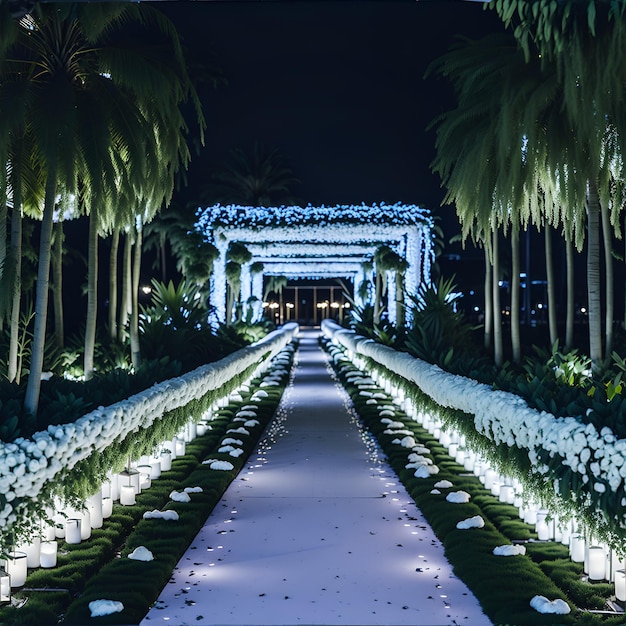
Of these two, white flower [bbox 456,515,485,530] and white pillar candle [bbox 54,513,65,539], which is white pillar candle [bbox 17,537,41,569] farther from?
white flower [bbox 456,515,485,530]

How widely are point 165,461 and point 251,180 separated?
111ft

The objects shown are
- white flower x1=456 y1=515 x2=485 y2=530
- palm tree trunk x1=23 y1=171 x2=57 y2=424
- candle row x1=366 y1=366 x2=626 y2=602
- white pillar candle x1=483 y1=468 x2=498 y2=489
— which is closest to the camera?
candle row x1=366 y1=366 x2=626 y2=602

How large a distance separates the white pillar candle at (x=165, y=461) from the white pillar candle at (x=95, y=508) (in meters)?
2.15

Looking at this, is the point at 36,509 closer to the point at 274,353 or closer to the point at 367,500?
the point at 367,500

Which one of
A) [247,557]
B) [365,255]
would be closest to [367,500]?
[247,557]

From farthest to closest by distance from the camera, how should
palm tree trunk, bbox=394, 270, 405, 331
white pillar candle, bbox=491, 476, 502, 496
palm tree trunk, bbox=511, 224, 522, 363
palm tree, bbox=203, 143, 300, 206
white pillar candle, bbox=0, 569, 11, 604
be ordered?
palm tree, bbox=203, 143, 300, 206 < palm tree trunk, bbox=394, 270, 405, 331 < palm tree trunk, bbox=511, 224, 522, 363 < white pillar candle, bbox=491, 476, 502, 496 < white pillar candle, bbox=0, 569, 11, 604

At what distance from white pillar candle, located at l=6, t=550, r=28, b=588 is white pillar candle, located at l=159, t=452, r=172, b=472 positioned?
341cm

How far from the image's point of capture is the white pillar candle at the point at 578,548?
5.34m

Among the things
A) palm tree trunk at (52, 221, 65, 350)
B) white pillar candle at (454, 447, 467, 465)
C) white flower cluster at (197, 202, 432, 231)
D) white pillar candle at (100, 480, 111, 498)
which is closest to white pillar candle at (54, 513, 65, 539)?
white pillar candle at (100, 480, 111, 498)

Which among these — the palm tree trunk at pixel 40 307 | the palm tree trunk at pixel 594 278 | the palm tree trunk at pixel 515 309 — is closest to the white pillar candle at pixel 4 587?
the palm tree trunk at pixel 40 307

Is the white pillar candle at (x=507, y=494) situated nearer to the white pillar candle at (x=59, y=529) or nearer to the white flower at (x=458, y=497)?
the white flower at (x=458, y=497)

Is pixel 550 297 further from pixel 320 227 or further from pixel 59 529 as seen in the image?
pixel 59 529

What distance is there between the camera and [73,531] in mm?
5855

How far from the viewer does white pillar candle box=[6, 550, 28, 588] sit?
494 centimetres
